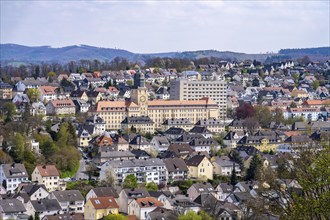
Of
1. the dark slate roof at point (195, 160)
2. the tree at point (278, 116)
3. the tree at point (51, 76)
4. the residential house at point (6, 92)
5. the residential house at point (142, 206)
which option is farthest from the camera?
the tree at point (51, 76)

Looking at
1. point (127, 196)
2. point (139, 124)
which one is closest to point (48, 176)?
point (127, 196)

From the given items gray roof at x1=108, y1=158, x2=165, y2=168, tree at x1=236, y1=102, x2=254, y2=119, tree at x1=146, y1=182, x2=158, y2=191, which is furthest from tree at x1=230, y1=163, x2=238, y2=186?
tree at x1=236, y1=102, x2=254, y2=119

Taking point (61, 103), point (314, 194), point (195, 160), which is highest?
point (314, 194)

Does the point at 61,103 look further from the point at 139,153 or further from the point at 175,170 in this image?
the point at 175,170

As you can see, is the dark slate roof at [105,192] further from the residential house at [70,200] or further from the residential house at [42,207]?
the residential house at [42,207]

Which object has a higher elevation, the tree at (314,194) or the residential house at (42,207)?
the tree at (314,194)

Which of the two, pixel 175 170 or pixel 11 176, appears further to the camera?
pixel 175 170

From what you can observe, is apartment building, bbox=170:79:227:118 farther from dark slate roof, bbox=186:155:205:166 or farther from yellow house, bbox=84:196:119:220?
yellow house, bbox=84:196:119:220

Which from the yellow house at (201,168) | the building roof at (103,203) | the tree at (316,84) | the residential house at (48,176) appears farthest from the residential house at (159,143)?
the tree at (316,84)
